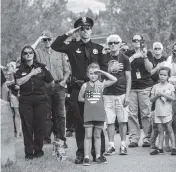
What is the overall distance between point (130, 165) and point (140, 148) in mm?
2178

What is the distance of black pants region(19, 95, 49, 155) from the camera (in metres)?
9.80

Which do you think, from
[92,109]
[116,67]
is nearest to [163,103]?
[116,67]

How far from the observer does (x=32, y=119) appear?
32.4 feet

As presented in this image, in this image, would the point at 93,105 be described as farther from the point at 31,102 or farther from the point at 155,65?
the point at 155,65

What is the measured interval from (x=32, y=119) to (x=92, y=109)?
1239mm

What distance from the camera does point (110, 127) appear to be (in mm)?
10586

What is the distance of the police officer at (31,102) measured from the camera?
32.2ft

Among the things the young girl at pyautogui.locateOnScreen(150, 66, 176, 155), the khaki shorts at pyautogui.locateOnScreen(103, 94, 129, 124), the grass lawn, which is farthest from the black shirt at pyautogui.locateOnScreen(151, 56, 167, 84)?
the grass lawn

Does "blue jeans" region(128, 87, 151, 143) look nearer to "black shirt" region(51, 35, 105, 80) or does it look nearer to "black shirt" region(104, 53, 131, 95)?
"black shirt" region(104, 53, 131, 95)

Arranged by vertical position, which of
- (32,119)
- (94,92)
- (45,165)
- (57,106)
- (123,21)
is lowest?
(45,165)

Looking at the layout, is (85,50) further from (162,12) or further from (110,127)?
(162,12)

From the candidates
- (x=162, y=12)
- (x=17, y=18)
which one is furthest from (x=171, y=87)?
(x=17, y=18)

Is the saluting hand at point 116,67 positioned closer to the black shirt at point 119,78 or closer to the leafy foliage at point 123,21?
the black shirt at point 119,78

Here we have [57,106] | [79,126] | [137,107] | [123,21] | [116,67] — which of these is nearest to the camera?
[79,126]
